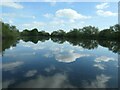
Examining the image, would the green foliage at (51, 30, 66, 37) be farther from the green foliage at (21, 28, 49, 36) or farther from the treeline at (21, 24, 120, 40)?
the green foliage at (21, 28, 49, 36)

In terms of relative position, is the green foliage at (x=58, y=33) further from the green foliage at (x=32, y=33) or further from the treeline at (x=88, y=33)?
the green foliage at (x=32, y=33)

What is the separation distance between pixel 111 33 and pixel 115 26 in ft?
10.8

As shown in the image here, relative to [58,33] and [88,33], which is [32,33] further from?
[88,33]

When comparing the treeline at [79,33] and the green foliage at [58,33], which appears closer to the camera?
the treeline at [79,33]

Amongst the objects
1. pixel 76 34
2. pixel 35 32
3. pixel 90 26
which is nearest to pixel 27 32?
pixel 35 32

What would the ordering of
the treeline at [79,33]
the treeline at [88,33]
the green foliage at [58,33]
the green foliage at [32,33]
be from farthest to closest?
the green foliage at [58,33] < the green foliage at [32,33] < the treeline at [88,33] < the treeline at [79,33]

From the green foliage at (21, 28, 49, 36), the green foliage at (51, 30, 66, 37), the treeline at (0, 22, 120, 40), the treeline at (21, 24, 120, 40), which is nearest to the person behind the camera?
the treeline at (0, 22, 120, 40)

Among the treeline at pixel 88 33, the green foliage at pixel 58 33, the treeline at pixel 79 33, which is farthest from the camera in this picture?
the green foliage at pixel 58 33

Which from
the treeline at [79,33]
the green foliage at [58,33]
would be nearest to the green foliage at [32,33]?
the treeline at [79,33]

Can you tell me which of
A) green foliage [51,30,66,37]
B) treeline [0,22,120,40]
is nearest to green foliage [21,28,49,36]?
treeline [0,22,120,40]

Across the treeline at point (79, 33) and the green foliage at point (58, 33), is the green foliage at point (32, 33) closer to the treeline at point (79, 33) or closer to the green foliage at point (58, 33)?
the treeline at point (79, 33)

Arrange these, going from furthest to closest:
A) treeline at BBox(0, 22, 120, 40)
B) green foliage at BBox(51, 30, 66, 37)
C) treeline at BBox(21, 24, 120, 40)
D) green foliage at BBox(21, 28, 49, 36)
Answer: green foliage at BBox(51, 30, 66, 37) < green foliage at BBox(21, 28, 49, 36) < treeline at BBox(21, 24, 120, 40) < treeline at BBox(0, 22, 120, 40)

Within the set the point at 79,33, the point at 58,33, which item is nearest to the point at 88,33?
the point at 79,33

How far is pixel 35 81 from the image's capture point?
25.8 feet
